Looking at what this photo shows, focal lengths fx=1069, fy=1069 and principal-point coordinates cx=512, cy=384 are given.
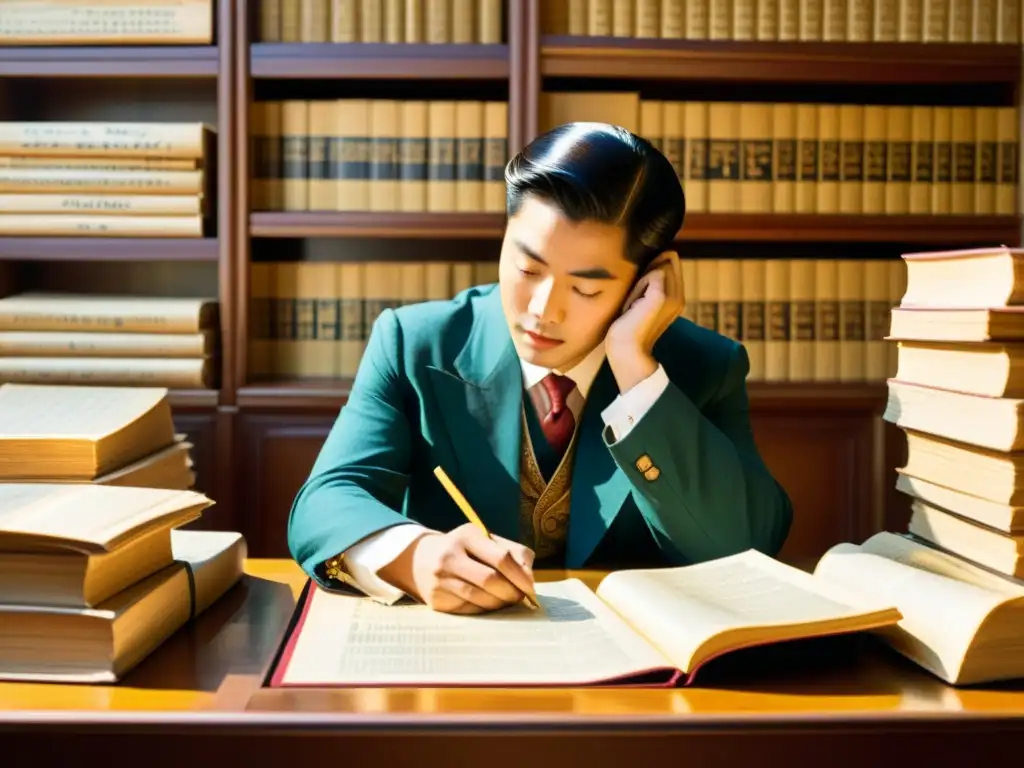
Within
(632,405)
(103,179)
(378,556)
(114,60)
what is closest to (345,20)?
(114,60)

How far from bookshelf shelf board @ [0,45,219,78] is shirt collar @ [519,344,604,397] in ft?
4.63

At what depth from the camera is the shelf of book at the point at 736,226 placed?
2430 mm

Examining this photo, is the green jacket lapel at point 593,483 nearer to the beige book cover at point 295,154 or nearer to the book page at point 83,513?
the book page at point 83,513

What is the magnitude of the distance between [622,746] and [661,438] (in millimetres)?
526

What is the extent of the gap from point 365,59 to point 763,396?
46.2 inches

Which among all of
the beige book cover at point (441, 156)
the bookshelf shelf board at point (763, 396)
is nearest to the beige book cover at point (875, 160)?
the bookshelf shelf board at point (763, 396)

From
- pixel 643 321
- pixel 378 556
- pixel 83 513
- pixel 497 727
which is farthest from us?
pixel 643 321

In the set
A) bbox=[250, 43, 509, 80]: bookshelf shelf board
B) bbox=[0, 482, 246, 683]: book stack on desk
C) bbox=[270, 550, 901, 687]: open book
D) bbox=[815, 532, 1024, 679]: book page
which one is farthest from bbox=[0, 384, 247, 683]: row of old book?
bbox=[250, 43, 509, 80]: bookshelf shelf board

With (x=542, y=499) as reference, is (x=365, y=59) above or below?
above

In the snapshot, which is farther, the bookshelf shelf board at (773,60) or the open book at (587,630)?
the bookshelf shelf board at (773,60)

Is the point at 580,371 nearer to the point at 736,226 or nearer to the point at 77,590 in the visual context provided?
the point at 77,590

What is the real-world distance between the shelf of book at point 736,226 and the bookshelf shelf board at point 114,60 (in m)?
0.36

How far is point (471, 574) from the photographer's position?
946 millimetres

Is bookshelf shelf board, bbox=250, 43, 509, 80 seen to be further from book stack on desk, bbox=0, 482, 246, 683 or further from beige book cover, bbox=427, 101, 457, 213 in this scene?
book stack on desk, bbox=0, 482, 246, 683
